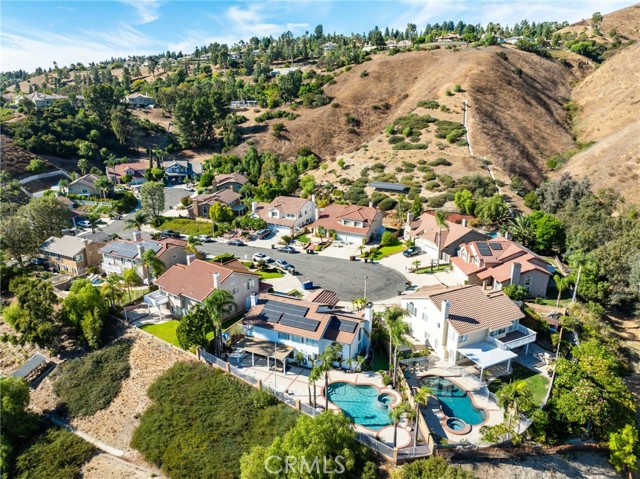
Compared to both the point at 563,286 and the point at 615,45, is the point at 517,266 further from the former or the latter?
the point at 615,45

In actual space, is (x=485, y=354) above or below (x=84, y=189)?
below

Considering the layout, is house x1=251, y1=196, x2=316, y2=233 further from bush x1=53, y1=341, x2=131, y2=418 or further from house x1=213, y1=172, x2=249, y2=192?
bush x1=53, y1=341, x2=131, y2=418

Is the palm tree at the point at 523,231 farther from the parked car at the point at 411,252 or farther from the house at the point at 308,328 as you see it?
the house at the point at 308,328

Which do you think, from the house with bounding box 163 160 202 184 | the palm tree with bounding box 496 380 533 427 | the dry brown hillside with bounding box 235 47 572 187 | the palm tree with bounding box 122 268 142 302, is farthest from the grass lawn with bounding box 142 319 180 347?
the dry brown hillside with bounding box 235 47 572 187

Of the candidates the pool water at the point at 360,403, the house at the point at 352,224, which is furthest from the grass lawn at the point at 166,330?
the house at the point at 352,224

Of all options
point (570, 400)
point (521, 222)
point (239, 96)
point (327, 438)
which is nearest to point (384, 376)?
point (327, 438)

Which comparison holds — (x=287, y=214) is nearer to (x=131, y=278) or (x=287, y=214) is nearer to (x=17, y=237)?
(x=131, y=278)

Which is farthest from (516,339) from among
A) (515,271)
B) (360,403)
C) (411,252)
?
(411,252)

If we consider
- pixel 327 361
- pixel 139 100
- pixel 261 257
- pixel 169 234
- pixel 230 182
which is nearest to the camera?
pixel 327 361
